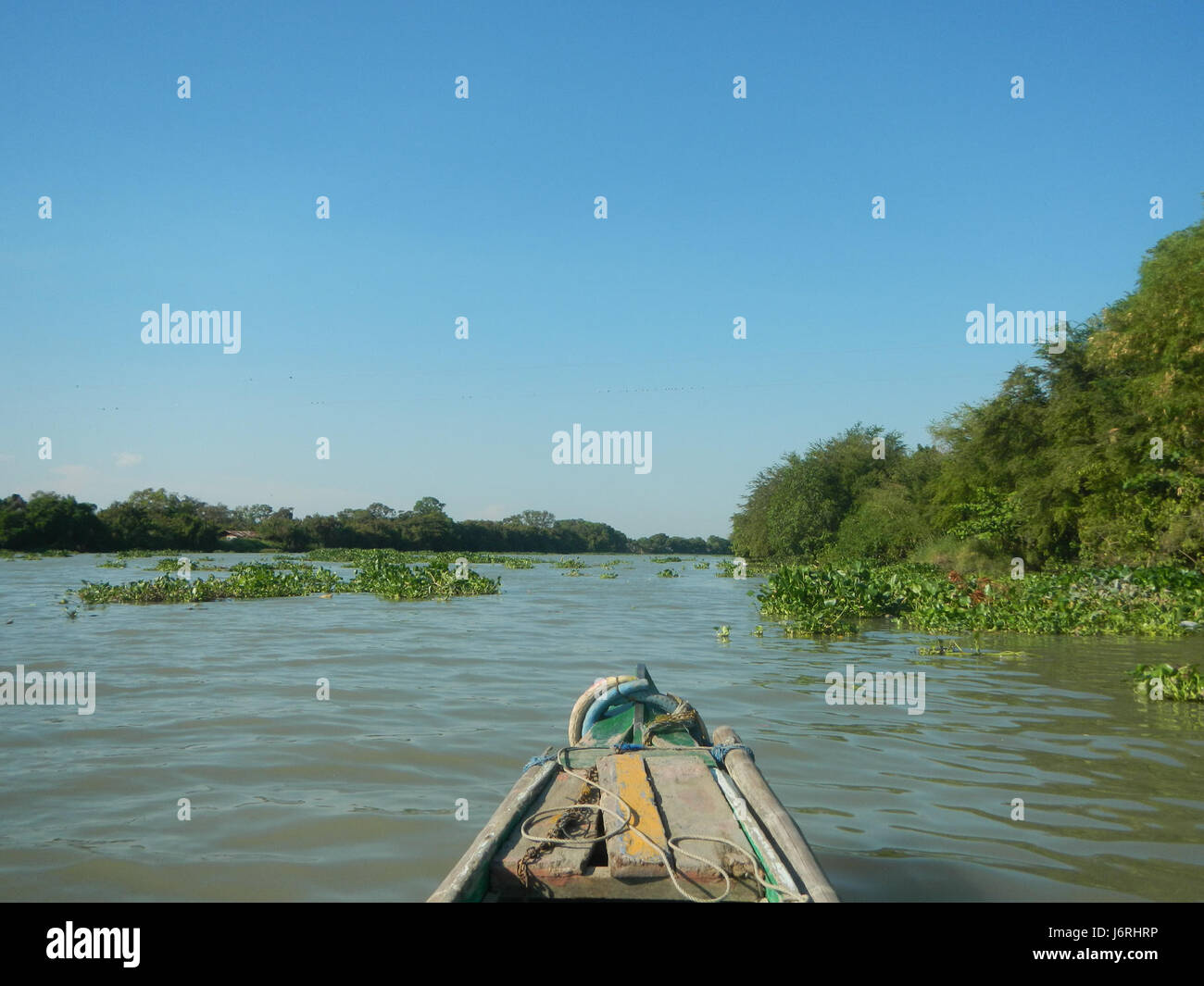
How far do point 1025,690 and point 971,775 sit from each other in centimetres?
388

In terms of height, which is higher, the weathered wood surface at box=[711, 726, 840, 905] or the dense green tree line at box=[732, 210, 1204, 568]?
the dense green tree line at box=[732, 210, 1204, 568]

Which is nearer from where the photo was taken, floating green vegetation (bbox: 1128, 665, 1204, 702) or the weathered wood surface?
the weathered wood surface

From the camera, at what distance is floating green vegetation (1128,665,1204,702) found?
8.72 m

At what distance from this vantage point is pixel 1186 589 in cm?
1617

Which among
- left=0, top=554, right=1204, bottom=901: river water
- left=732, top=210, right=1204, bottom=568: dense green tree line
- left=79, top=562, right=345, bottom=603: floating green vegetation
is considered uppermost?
left=732, top=210, right=1204, bottom=568: dense green tree line

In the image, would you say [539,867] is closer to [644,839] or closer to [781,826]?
[644,839]

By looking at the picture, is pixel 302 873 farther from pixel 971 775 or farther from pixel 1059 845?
pixel 971 775

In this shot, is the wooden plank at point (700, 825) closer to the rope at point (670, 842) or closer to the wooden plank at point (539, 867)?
the rope at point (670, 842)

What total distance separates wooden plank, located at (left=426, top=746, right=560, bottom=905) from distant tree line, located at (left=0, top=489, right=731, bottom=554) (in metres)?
57.6

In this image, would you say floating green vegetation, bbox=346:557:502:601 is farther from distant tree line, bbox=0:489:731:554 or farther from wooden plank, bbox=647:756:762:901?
distant tree line, bbox=0:489:731:554

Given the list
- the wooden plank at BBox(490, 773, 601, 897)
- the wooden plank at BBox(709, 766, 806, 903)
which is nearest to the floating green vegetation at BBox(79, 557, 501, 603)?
the wooden plank at BBox(490, 773, 601, 897)

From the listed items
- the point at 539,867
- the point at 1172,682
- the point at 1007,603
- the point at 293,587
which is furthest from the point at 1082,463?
the point at 539,867

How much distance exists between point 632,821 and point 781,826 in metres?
0.61

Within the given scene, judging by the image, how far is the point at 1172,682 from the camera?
8.72 meters
